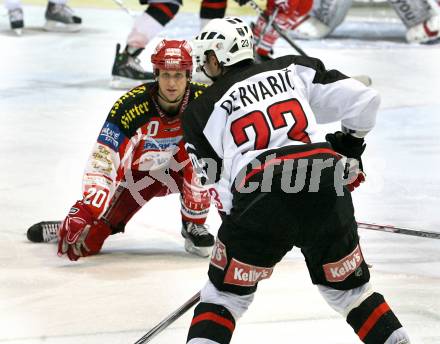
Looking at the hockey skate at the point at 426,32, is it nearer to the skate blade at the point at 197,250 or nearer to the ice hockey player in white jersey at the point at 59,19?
the ice hockey player in white jersey at the point at 59,19

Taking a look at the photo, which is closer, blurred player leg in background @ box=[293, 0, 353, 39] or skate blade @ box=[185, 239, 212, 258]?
skate blade @ box=[185, 239, 212, 258]

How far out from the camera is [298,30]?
7773mm

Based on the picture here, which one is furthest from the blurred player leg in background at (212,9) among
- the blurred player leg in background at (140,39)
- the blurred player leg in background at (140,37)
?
the blurred player leg in background at (140,39)

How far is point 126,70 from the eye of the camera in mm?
6152

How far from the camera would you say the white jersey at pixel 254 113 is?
2500 millimetres

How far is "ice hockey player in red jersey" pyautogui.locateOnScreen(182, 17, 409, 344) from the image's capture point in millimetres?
2420

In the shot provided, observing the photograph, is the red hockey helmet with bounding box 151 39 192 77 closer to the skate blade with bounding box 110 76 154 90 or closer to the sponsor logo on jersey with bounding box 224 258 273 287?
the sponsor logo on jersey with bounding box 224 258 273 287

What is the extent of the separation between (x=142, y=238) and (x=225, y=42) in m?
1.33

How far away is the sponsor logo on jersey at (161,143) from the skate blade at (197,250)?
35 centimetres

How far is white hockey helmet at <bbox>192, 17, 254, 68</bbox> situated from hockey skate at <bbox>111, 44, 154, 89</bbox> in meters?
3.47

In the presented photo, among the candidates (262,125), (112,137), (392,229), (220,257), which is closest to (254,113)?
(262,125)

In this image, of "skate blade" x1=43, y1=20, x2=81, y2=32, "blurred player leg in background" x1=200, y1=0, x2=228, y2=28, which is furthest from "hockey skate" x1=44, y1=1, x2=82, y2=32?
"blurred player leg in background" x1=200, y1=0, x2=228, y2=28

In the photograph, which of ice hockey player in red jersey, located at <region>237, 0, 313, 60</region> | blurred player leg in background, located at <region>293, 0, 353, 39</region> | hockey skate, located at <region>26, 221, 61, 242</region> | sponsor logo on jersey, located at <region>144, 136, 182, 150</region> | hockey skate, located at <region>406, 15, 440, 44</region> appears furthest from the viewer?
blurred player leg in background, located at <region>293, 0, 353, 39</region>

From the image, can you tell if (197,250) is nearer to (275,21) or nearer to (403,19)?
(275,21)
